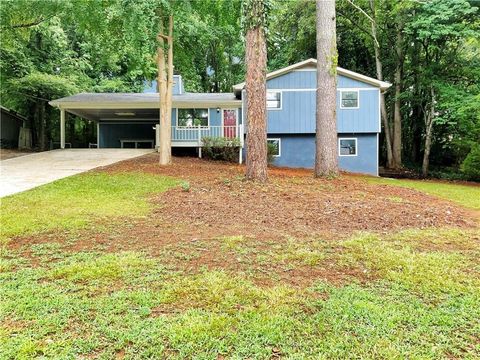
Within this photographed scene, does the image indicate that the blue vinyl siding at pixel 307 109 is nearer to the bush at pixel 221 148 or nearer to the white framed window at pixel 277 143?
the white framed window at pixel 277 143

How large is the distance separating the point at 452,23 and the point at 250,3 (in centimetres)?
1206

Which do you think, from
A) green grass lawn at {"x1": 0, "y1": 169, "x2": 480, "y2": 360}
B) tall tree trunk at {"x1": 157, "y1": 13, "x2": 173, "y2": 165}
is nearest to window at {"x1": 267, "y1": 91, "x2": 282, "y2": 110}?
tall tree trunk at {"x1": 157, "y1": 13, "x2": 173, "y2": 165}

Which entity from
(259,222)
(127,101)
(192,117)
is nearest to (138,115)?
(127,101)

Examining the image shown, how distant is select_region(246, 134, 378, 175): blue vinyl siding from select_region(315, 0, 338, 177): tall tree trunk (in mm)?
7832

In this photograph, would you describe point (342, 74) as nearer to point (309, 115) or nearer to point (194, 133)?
point (309, 115)

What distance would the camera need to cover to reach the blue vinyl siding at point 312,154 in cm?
1798

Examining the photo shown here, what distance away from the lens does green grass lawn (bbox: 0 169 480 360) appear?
7.30ft

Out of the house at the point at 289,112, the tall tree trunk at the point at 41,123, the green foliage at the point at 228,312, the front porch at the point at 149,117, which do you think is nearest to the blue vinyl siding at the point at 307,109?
the house at the point at 289,112

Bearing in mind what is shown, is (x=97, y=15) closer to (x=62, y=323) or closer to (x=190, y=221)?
(x=190, y=221)

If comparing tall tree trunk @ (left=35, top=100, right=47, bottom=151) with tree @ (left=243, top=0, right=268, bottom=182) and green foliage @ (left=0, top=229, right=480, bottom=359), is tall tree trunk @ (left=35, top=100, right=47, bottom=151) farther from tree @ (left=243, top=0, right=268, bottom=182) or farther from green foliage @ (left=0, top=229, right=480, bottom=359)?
green foliage @ (left=0, top=229, right=480, bottom=359)

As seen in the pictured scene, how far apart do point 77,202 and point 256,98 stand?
428 centimetres

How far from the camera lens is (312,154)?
59.8 feet

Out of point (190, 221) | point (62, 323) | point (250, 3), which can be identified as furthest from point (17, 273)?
point (250, 3)

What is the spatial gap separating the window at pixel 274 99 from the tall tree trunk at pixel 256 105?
9756 millimetres
